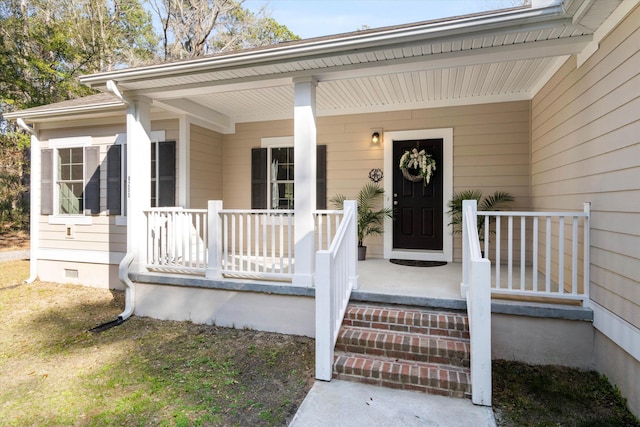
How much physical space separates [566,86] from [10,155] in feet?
49.7

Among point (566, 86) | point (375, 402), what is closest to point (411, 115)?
point (566, 86)

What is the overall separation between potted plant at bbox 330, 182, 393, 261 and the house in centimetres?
17

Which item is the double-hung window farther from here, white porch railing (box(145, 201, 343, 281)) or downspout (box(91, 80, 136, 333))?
downspout (box(91, 80, 136, 333))

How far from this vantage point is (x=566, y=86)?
353 cm

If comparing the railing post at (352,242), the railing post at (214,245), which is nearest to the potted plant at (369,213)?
the railing post at (352,242)

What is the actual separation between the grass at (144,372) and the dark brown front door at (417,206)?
2.66m

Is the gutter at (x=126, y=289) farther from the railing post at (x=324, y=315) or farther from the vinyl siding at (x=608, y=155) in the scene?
the vinyl siding at (x=608, y=155)

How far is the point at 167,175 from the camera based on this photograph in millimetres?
5562

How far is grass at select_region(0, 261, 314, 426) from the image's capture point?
2424 millimetres

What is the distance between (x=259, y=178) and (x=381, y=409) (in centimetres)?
452

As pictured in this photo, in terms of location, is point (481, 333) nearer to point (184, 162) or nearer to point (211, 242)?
point (211, 242)

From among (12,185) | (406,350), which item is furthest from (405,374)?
(12,185)

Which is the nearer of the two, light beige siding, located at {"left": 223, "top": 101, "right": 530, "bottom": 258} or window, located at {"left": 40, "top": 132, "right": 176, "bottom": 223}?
light beige siding, located at {"left": 223, "top": 101, "right": 530, "bottom": 258}

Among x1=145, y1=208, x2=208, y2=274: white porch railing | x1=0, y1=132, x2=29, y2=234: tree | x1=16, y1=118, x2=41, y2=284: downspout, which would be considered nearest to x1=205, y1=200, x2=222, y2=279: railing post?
x1=145, y1=208, x2=208, y2=274: white porch railing
